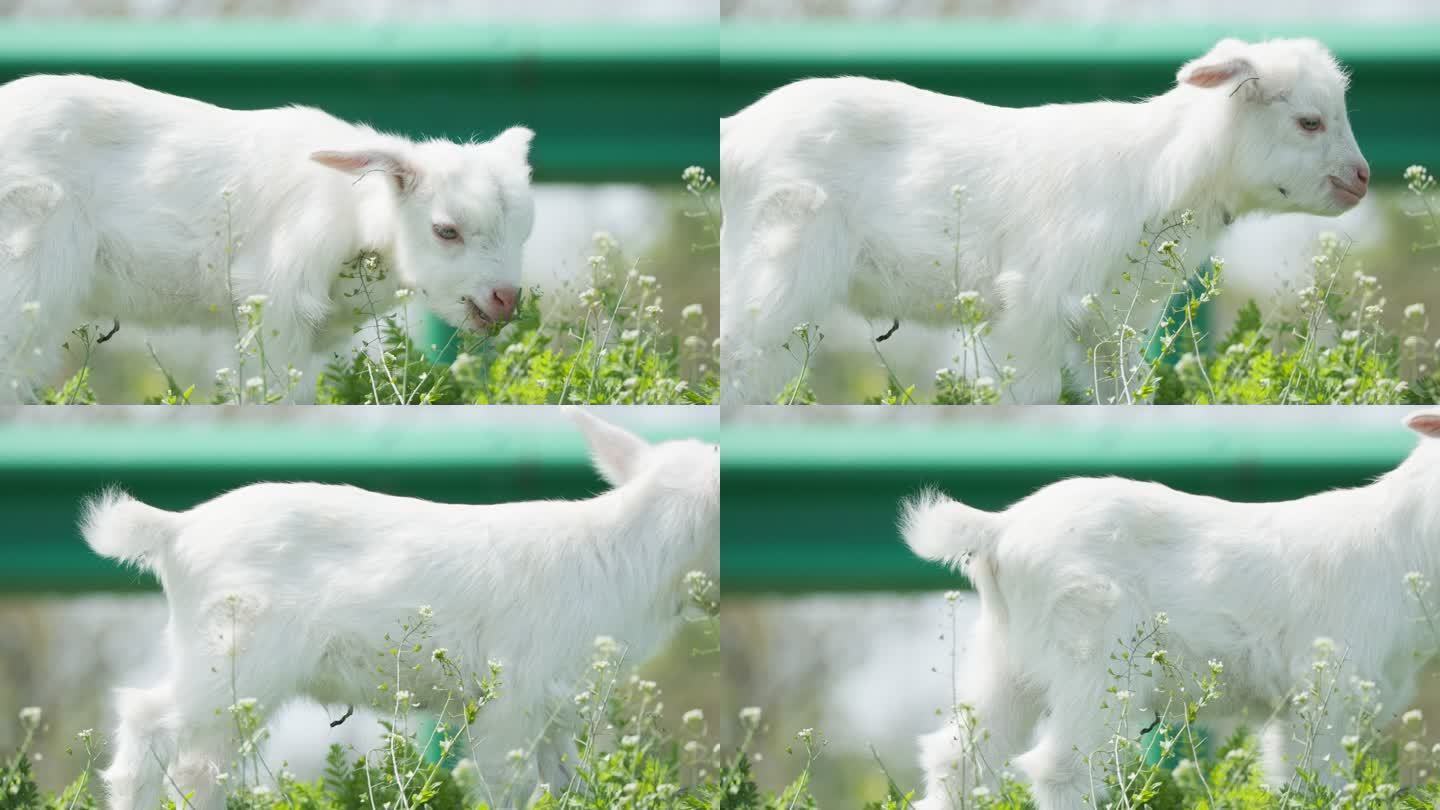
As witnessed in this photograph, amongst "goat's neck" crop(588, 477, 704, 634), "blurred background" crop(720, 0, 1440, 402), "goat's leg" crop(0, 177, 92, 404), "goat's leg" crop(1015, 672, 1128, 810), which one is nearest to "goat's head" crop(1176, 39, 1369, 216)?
"blurred background" crop(720, 0, 1440, 402)

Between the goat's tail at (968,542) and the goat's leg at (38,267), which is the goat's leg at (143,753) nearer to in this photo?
the goat's leg at (38,267)

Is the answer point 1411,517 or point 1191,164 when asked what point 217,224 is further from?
point 1411,517

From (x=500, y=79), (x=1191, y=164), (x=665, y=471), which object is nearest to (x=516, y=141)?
(x=500, y=79)

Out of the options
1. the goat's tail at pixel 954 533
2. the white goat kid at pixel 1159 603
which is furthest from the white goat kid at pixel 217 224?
the white goat kid at pixel 1159 603

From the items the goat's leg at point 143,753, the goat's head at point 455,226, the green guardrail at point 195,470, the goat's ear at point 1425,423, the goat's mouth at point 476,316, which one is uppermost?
Result: the goat's head at point 455,226

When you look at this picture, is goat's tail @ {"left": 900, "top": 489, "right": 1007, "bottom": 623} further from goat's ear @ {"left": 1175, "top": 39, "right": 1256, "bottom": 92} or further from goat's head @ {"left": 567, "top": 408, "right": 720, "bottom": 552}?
goat's ear @ {"left": 1175, "top": 39, "right": 1256, "bottom": 92}

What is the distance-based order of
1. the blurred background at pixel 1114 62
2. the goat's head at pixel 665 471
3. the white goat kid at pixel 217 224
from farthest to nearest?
the blurred background at pixel 1114 62, the goat's head at pixel 665 471, the white goat kid at pixel 217 224
